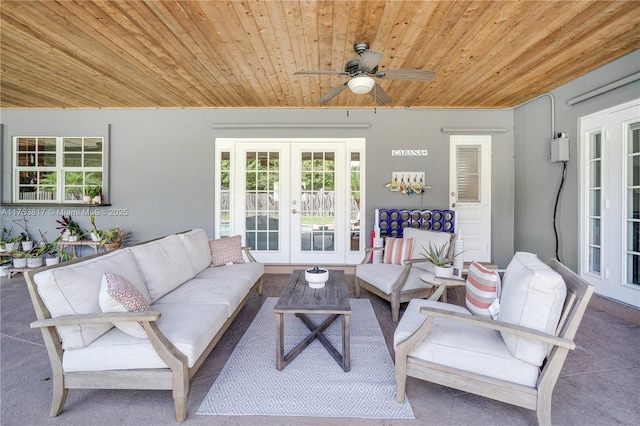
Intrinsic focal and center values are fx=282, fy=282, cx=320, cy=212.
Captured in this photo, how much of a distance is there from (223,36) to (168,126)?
2.77 meters

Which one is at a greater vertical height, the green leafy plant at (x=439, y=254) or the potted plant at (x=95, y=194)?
the potted plant at (x=95, y=194)

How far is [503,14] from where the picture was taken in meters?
2.40

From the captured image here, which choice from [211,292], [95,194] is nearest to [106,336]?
[211,292]

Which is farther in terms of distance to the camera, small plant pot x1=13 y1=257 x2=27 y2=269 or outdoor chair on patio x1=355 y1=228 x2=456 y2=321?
small plant pot x1=13 y1=257 x2=27 y2=269

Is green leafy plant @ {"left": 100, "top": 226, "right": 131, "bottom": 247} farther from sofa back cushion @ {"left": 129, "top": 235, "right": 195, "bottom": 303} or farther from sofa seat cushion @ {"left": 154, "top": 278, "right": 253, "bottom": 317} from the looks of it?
sofa seat cushion @ {"left": 154, "top": 278, "right": 253, "bottom": 317}

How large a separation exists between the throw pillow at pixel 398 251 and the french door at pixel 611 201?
2240 mm

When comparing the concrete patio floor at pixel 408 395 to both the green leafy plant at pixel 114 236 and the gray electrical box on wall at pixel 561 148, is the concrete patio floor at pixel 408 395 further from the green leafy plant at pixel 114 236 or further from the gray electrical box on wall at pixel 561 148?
the gray electrical box on wall at pixel 561 148

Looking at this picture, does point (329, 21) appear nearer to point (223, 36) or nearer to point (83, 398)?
point (223, 36)

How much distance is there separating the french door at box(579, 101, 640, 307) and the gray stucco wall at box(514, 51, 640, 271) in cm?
13

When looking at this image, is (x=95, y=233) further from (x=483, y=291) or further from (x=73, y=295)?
(x=483, y=291)

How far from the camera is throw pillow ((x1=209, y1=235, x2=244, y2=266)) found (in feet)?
11.2

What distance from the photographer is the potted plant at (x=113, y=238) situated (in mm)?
4488

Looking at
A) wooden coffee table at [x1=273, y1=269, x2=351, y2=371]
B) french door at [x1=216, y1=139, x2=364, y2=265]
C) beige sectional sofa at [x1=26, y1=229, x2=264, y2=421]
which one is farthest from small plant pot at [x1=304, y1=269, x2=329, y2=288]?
french door at [x1=216, y1=139, x2=364, y2=265]

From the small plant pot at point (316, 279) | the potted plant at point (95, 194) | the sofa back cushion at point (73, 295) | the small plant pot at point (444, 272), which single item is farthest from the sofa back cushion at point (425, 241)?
the potted plant at point (95, 194)
